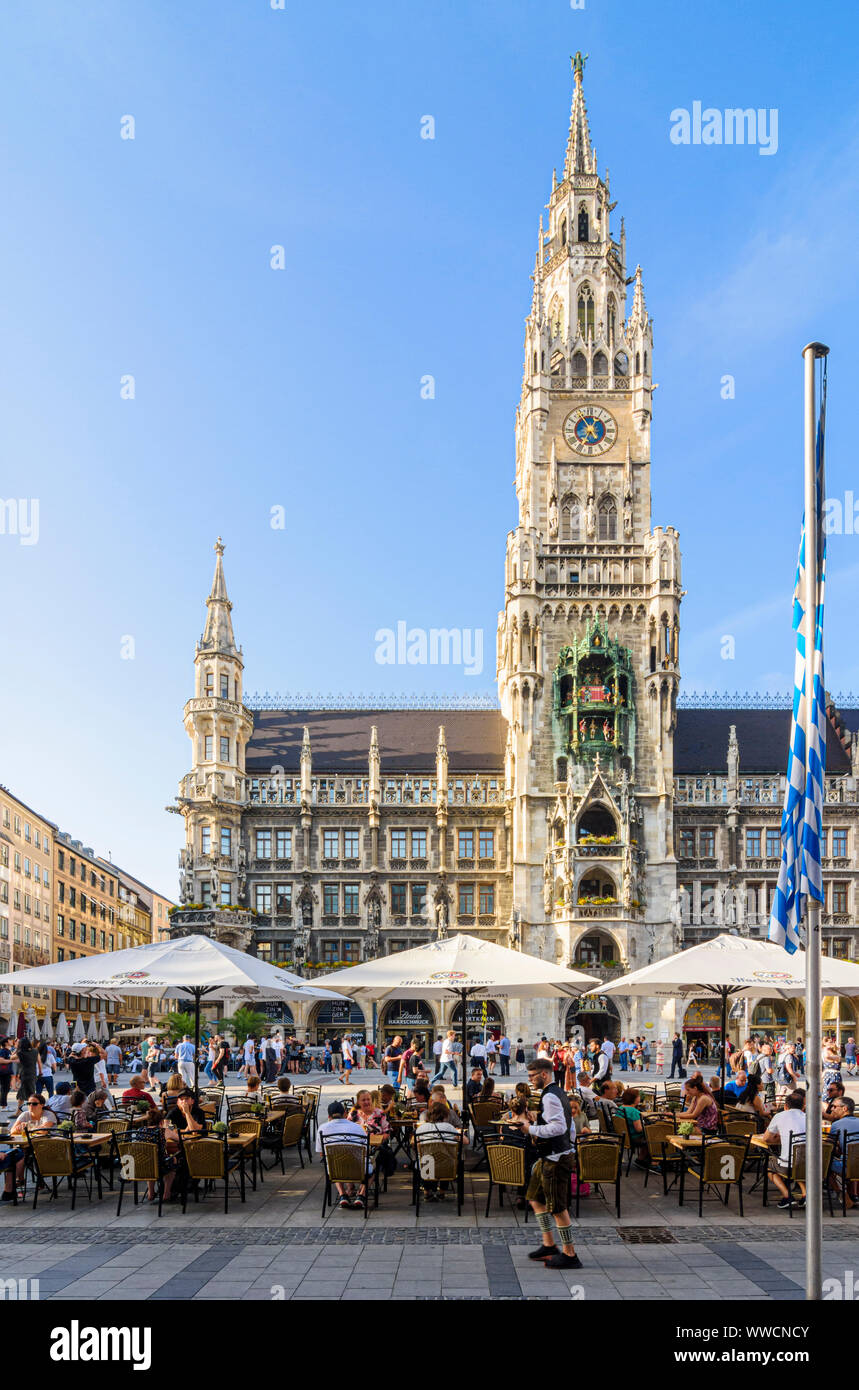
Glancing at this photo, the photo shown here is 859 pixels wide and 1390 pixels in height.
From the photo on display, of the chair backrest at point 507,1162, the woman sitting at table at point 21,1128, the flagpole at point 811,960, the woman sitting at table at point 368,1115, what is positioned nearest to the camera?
the flagpole at point 811,960

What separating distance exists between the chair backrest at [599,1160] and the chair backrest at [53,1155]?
257 inches

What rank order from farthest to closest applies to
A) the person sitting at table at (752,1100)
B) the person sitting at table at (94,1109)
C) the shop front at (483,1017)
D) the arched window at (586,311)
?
1. the arched window at (586,311)
2. the shop front at (483,1017)
3. the person sitting at table at (752,1100)
4. the person sitting at table at (94,1109)

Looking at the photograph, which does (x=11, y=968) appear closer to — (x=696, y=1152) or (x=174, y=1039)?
(x=174, y=1039)

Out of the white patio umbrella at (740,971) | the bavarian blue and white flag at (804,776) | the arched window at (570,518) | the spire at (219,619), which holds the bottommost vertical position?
the white patio umbrella at (740,971)

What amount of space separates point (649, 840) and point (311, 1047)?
19.6 meters

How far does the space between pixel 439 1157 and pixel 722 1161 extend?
11.8ft

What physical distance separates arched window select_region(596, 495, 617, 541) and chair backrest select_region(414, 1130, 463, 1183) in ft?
173

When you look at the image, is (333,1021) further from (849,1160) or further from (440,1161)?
(849,1160)

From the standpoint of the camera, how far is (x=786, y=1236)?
→ 43.8 feet

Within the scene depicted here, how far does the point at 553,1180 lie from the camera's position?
11.6m

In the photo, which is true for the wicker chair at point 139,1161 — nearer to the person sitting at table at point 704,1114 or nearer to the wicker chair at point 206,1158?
the wicker chair at point 206,1158

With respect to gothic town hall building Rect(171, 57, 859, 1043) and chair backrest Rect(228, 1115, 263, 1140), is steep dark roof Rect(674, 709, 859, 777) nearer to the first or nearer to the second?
gothic town hall building Rect(171, 57, 859, 1043)

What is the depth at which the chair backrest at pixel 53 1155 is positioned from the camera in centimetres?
1491

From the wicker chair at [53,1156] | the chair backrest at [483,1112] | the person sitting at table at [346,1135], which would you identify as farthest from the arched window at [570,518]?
the wicker chair at [53,1156]
